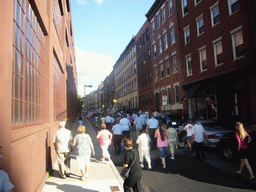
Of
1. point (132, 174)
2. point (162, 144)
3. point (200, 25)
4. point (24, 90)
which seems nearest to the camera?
point (132, 174)

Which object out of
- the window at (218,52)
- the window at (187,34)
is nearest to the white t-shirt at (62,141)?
the window at (218,52)

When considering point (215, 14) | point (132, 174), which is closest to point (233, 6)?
point (215, 14)

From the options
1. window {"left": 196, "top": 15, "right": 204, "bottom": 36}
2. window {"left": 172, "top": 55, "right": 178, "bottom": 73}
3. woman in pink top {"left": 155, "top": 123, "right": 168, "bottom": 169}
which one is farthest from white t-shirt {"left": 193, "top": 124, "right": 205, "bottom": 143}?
window {"left": 172, "top": 55, "right": 178, "bottom": 73}

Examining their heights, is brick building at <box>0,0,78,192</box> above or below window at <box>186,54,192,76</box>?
below

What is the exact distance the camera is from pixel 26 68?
5734mm

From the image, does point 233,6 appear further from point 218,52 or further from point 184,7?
point 184,7

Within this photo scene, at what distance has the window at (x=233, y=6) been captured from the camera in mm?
16391

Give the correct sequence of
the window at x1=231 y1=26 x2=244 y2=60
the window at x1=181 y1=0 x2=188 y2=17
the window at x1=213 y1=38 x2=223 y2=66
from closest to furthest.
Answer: the window at x1=231 y1=26 x2=244 y2=60 → the window at x1=213 y1=38 x2=223 y2=66 → the window at x1=181 y1=0 x2=188 y2=17

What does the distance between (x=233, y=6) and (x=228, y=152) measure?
40.1ft

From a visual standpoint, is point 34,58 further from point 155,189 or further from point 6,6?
point 155,189

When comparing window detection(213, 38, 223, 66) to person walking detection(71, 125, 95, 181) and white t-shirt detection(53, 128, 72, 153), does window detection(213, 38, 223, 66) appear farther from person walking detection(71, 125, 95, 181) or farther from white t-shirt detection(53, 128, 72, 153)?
white t-shirt detection(53, 128, 72, 153)

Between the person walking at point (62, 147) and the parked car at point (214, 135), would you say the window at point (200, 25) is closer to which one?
the parked car at point (214, 135)

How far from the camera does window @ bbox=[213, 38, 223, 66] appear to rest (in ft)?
60.3

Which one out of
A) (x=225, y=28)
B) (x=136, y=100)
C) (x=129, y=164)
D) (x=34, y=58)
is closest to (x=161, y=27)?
(x=225, y=28)
